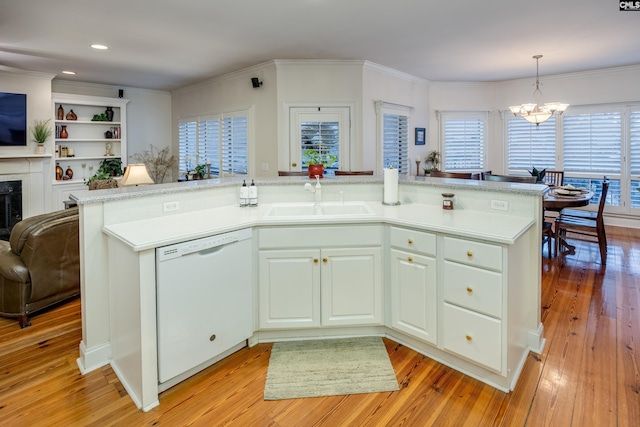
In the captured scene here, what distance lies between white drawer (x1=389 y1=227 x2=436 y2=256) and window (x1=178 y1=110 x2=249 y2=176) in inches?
165

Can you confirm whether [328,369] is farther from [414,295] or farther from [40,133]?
[40,133]

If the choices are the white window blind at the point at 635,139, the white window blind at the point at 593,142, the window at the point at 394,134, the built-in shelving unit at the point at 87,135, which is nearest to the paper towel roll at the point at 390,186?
the window at the point at 394,134

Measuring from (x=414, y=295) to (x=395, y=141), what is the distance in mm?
4388

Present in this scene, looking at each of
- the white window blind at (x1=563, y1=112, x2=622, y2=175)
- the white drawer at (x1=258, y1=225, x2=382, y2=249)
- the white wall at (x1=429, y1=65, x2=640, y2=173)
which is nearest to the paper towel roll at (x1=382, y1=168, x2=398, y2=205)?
the white drawer at (x1=258, y1=225, x2=382, y2=249)

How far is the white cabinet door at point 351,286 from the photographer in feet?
8.34

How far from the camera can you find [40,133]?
6.12m

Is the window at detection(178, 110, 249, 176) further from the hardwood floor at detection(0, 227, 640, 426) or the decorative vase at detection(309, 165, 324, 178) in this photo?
the hardwood floor at detection(0, 227, 640, 426)

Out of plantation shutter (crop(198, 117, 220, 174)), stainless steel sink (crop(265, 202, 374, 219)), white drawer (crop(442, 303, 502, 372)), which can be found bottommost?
white drawer (crop(442, 303, 502, 372))

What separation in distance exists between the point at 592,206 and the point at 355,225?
6.03 metres

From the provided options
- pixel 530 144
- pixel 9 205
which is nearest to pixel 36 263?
pixel 9 205

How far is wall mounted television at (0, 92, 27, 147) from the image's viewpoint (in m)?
5.82

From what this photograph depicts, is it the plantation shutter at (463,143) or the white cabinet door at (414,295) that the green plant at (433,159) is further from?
the white cabinet door at (414,295)

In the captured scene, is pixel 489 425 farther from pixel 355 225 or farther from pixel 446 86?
pixel 446 86

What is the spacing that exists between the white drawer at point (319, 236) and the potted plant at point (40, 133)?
5624 mm
